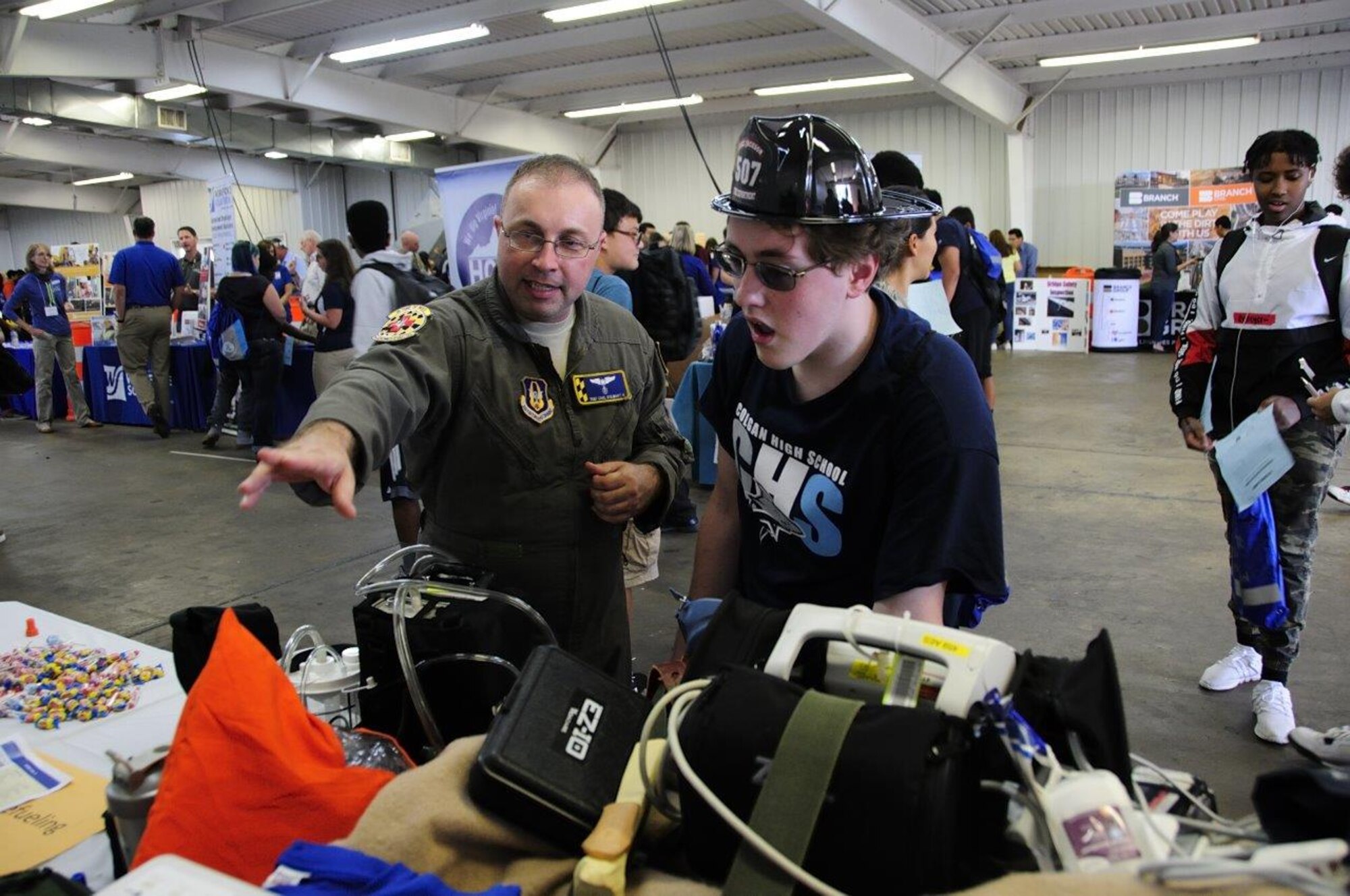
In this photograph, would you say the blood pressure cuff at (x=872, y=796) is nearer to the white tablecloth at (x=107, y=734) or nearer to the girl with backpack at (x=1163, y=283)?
the white tablecloth at (x=107, y=734)

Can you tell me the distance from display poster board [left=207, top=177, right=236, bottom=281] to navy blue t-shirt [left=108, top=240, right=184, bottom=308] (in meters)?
0.50

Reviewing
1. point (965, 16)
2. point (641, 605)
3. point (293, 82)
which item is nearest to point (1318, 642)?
point (641, 605)

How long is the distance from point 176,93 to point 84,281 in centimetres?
292

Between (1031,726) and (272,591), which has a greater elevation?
(1031,726)

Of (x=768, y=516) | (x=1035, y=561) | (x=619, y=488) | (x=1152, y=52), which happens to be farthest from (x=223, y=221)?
(x=1152, y=52)

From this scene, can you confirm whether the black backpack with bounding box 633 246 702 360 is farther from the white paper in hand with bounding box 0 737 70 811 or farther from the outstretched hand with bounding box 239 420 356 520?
the outstretched hand with bounding box 239 420 356 520

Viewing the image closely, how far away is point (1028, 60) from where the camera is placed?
13.0 m

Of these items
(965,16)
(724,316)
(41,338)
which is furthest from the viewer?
(965,16)

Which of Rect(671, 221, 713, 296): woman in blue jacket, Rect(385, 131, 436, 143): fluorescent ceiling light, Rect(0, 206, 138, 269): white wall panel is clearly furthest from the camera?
Rect(0, 206, 138, 269): white wall panel

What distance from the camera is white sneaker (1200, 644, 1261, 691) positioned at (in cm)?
301

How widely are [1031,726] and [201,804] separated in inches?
27.7

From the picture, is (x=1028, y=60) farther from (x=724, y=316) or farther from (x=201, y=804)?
(x=201, y=804)

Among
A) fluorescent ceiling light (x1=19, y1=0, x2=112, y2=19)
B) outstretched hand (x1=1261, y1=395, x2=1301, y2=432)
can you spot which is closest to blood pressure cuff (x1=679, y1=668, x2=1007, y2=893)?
outstretched hand (x1=1261, y1=395, x2=1301, y2=432)

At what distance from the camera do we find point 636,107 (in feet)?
48.4
